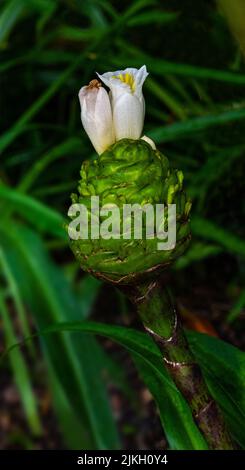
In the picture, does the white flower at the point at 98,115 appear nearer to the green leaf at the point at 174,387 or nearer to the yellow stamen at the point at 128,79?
the yellow stamen at the point at 128,79

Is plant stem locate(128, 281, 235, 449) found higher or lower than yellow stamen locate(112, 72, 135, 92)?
lower

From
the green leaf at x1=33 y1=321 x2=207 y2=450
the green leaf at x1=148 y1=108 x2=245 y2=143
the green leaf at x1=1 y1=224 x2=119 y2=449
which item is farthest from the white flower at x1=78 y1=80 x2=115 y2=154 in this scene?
the green leaf at x1=1 y1=224 x2=119 y2=449

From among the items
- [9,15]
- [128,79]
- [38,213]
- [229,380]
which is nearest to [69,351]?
[38,213]

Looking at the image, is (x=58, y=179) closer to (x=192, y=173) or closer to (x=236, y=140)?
(x=192, y=173)

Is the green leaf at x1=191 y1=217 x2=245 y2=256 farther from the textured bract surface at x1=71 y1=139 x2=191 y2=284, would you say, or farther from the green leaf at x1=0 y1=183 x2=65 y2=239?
the textured bract surface at x1=71 y1=139 x2=191 y2=284

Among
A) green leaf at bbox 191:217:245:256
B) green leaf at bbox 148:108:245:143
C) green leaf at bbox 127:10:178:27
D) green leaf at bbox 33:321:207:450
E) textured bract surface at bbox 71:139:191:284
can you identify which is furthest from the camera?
green leaf at bbox 127:10:178:27

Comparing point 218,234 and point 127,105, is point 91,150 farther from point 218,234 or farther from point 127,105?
point 127,105
